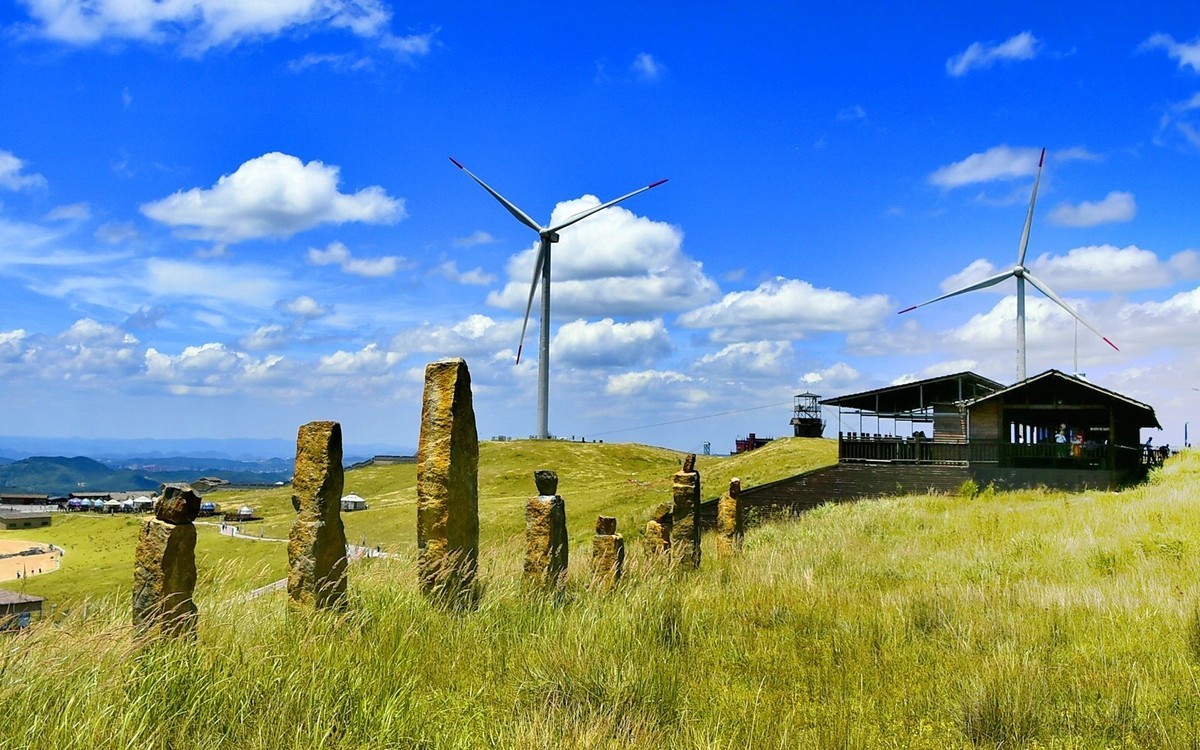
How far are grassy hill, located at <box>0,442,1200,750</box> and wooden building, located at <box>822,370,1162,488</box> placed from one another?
24.6m

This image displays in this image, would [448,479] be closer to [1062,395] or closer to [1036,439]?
[1062,395]

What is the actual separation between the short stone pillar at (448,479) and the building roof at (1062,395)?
30.6m

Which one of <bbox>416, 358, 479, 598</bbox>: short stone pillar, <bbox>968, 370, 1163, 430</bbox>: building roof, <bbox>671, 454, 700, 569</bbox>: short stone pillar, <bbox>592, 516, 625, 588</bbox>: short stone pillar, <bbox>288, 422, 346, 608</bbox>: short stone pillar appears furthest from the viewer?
<bbox>968, 370, 1163, 430</bbox>: building roof

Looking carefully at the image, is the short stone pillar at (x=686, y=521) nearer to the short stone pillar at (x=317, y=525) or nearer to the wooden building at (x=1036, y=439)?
the short stone pillar at (x=317, y=525)

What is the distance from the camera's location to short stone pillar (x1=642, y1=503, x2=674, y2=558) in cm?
1470

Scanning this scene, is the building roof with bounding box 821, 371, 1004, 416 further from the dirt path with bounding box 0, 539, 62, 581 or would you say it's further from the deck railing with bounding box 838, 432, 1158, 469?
the dirt path with bounding box 0, 539, 62, 581

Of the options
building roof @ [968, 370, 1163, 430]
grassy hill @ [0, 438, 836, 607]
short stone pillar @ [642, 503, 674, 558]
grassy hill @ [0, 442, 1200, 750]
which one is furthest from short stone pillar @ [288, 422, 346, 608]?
building roof @ [968, 370, 1163, 430]

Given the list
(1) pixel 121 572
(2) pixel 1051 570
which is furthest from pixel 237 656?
(1) pixel 121 572

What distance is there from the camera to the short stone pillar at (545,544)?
35.0 feet

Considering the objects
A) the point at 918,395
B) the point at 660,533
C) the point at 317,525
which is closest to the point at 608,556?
the point at 660,533

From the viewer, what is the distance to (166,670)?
5.65 metres

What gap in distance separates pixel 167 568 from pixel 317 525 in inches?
69.6

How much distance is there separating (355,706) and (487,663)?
1577 millimetres

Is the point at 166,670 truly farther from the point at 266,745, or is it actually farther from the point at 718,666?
the point at 718,666
